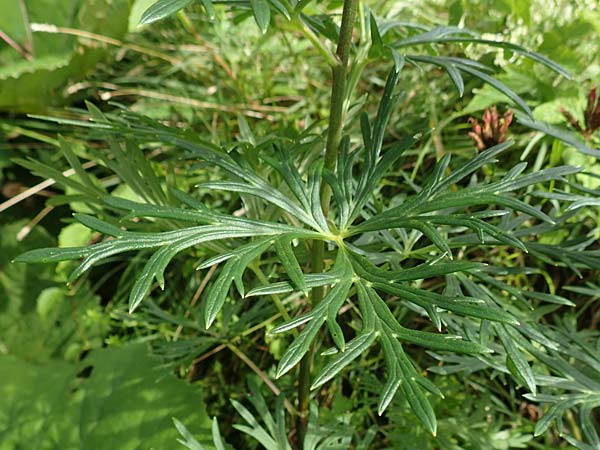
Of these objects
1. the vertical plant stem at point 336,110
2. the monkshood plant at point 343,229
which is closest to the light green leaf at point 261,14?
the monkshood plant at point 343,229

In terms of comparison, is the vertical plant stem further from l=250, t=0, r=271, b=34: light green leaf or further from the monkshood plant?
l=250, t=0, r=271, b=34: light green leaf

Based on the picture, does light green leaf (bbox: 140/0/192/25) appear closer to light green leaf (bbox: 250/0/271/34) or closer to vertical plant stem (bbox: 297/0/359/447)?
light green leaf (bbox: 250/0/271/34)

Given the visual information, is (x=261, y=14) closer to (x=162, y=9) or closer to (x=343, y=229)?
(x=162, y=9)

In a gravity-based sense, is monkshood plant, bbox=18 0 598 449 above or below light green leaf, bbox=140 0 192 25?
below

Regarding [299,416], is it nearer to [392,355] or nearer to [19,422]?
[392,355]

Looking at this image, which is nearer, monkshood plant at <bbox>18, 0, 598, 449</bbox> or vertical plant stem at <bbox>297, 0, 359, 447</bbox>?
monkshood plant at <bbox>18, 0, 598, 449</bbox>

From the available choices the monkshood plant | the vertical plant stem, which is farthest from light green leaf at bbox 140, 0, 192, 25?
the vertical plant stem

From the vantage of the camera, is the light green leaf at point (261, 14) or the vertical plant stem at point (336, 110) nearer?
the light green leaf at point (261, 14)

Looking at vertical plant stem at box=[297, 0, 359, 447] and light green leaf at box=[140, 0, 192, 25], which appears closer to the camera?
light green leaf at box=[140, 0, 192, 25]

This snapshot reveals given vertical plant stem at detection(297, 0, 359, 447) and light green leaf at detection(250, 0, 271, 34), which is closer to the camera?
light green leaf at detection(250, 0, 271, 34)

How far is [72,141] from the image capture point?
5.67 ft

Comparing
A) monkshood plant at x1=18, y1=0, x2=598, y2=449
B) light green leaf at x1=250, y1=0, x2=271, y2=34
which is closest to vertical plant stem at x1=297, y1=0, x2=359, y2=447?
monkshood plant at x1=18, y1=0, x2=598, y2=449

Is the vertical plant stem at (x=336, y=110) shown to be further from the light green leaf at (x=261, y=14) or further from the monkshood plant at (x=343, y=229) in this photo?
the light green leaf at (x=261, y=14)

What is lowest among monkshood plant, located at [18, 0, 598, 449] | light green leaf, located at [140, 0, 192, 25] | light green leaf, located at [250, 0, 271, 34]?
monkshood plant, located at [18, 0, 598, 449]
